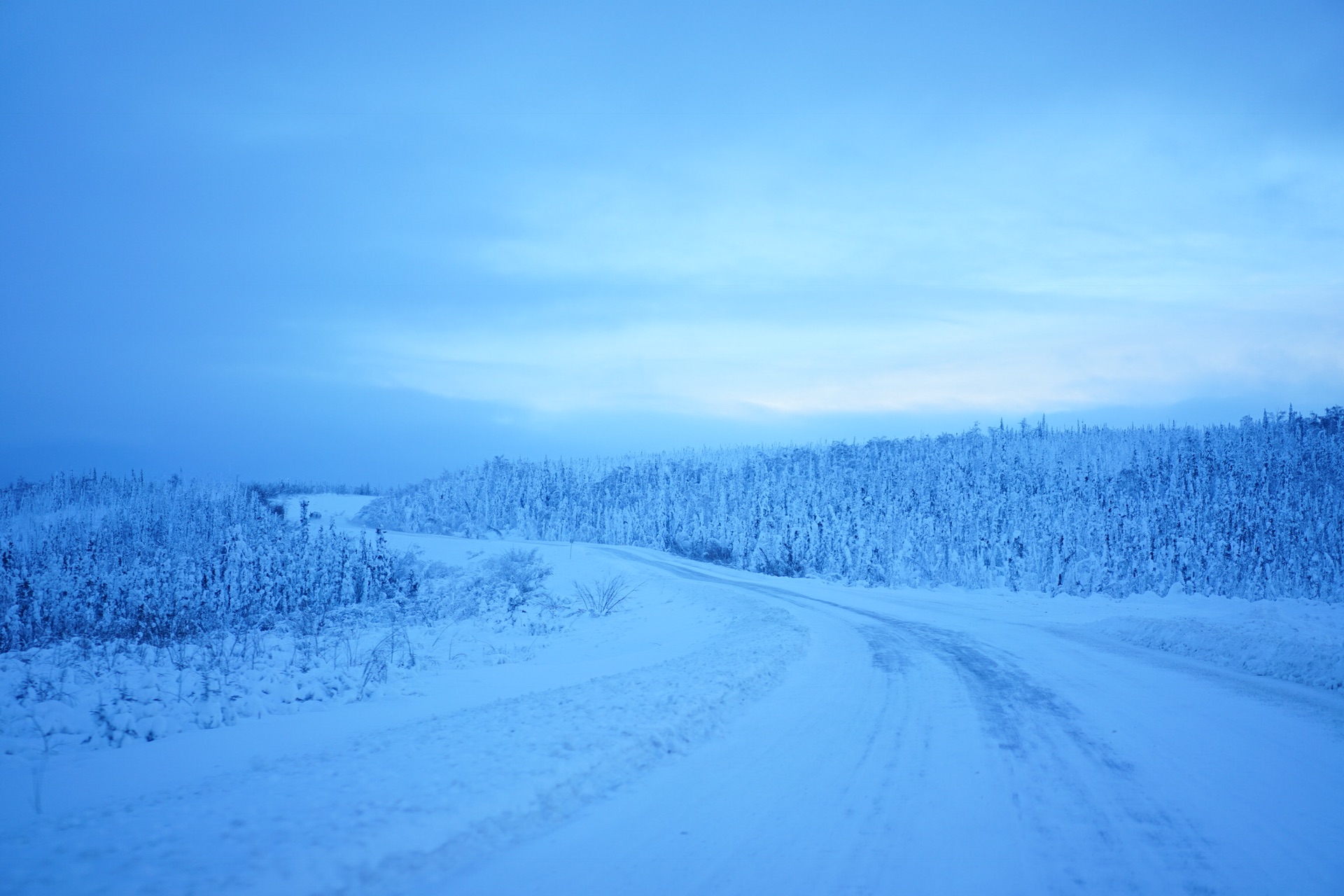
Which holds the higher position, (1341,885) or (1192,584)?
(1341,885)

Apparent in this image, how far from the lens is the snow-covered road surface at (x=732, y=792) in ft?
14.2

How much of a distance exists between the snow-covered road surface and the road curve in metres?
0.03

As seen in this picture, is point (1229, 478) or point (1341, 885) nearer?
point (1341, 885)

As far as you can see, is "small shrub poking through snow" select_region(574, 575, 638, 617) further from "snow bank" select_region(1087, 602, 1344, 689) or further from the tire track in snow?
"snow bank" select_region(1087, 602, 1344, 689)

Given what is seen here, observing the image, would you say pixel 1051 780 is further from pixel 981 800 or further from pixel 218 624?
pixel 218 624

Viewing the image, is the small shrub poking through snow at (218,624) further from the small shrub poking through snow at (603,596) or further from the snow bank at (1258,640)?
the snow bank at (1258,640)

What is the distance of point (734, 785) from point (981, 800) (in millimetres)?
1935

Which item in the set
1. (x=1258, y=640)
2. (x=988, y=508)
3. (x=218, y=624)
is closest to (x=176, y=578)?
(x=218, y=624)

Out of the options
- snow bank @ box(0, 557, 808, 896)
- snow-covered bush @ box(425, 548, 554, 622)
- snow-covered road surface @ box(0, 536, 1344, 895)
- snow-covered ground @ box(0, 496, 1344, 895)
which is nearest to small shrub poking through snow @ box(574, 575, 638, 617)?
snow-covered bush @ box(425, 548, 554, 622)

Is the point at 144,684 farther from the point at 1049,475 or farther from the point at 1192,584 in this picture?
the point at 1049,475

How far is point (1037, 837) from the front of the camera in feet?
16.1

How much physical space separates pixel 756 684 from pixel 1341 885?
6102mm

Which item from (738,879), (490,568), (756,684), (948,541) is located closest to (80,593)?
(490,568)

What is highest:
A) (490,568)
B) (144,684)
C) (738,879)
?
(738,879)
